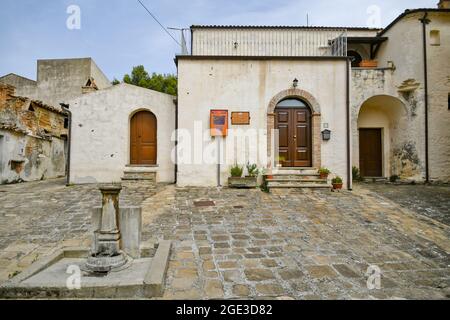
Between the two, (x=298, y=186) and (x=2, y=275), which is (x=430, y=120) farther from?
(x=2, y=275)

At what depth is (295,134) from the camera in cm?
892

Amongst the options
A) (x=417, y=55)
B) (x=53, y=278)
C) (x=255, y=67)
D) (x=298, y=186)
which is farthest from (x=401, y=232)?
(x=417, y=55)

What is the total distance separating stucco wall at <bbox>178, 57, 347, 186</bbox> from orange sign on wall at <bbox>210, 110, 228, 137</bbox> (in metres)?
0.23

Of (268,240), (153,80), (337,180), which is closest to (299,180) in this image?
(337,180)

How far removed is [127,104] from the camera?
30.8 ft

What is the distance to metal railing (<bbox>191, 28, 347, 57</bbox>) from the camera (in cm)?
1218

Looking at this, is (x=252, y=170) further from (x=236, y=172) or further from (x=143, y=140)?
(x=143, y=140)

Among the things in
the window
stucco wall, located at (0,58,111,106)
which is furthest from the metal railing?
stucco wall, located at (0,58,111,106)

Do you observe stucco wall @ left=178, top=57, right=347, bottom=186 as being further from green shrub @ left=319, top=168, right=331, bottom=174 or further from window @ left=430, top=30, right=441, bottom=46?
window @ left=430, top=30, right=441, bottom=46

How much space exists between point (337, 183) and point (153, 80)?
17717mm
